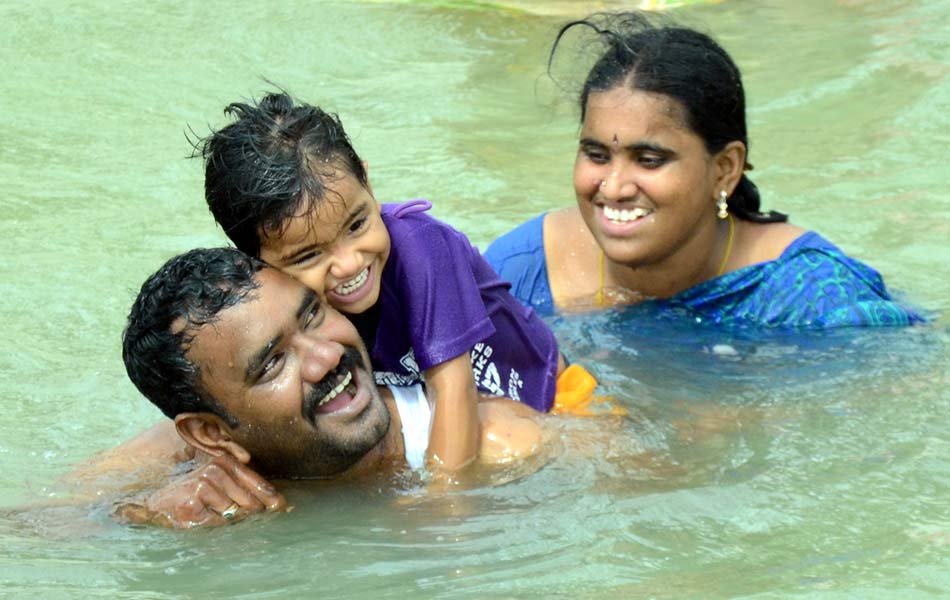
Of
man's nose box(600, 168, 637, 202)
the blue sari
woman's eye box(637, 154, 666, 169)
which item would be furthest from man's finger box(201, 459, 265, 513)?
the blue sari

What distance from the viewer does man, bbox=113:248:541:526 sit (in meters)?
3.71

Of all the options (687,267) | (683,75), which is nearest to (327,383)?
(683,75)

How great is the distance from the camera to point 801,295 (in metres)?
5.14

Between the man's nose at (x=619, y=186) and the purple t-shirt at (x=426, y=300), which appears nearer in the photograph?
the purple t-shirt at (x=426, y=300)

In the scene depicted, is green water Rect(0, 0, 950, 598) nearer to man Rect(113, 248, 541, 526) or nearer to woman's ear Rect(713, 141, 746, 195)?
man Rect(113, 248, 541, 526)

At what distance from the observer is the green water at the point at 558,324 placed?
3561 mm

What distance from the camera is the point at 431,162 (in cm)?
721

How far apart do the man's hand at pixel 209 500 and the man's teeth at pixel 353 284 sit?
20.6 inches

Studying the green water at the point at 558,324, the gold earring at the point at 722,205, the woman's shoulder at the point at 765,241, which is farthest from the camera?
the woman's shoulder at the point at 765,241

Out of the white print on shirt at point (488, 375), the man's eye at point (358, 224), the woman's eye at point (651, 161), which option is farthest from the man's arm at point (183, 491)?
the woman's eye at point (651, 161)

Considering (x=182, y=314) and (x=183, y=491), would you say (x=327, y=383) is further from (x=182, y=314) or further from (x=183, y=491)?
(x=183, y=491)

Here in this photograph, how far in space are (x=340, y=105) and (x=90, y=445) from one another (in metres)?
3.65

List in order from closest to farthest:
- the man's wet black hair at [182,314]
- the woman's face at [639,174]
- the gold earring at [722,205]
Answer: the man's wet black hair at [182,314] < the woman's face at [639,174] < the gold earring at [722,205]

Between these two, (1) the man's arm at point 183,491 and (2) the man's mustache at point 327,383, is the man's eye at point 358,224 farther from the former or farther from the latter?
(1) the man's arm at point 183,491
